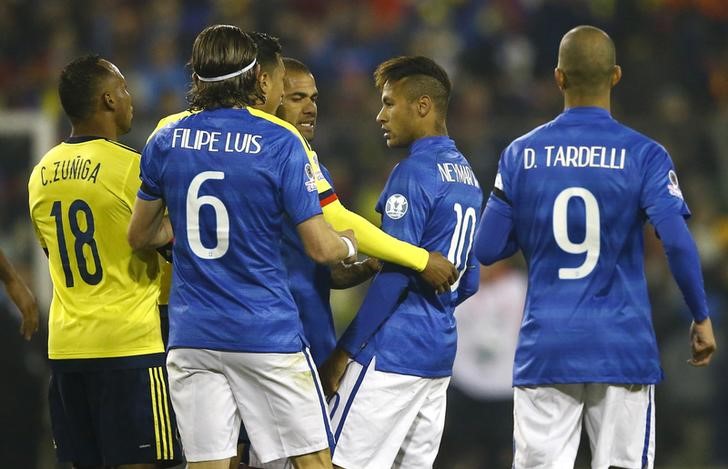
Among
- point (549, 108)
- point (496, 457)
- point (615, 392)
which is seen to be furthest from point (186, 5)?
point (615, 392)

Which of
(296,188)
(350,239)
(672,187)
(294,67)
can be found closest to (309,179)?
(296,188)

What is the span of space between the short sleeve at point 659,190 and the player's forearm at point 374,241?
93 centimetres

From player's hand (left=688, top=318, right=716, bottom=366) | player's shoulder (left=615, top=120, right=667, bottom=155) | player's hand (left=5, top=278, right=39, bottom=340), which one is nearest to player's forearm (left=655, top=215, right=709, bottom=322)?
player's hand (left=688, top=318, right=716, bottom=366)

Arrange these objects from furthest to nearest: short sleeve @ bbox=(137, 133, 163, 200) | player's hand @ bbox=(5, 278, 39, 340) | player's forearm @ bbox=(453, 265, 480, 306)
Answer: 1. player's hand @ bbox=(5, 278, 39, 340)
2. player's forearm @ bbox=(453, 265, 480, 306)
3. short sleeve @ bbox=(137, 133, 163, 200)

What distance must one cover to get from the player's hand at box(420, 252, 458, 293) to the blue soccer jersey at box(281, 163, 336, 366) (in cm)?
51

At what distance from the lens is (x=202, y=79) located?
15.4ft

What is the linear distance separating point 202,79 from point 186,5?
30.5ft

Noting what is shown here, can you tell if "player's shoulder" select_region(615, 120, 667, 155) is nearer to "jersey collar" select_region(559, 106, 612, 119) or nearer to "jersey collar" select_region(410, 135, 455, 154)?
"jersey collar" select_region(559, 106, 612, 119)

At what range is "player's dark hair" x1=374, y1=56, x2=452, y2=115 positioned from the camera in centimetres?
531

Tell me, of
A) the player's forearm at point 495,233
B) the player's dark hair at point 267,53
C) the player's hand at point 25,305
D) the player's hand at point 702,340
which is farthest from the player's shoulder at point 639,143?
the player's hand at point 25,305

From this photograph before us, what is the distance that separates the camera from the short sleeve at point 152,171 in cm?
470

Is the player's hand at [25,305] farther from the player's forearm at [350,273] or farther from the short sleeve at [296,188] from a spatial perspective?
the short sleeve at [296,188]

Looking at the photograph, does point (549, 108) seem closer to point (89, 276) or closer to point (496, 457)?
point (496, 457)

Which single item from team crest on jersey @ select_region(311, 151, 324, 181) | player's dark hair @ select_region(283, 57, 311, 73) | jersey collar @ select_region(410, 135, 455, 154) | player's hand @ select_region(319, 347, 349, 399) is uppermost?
player's dark hair @ select_region(283, 57, 311, 73)
